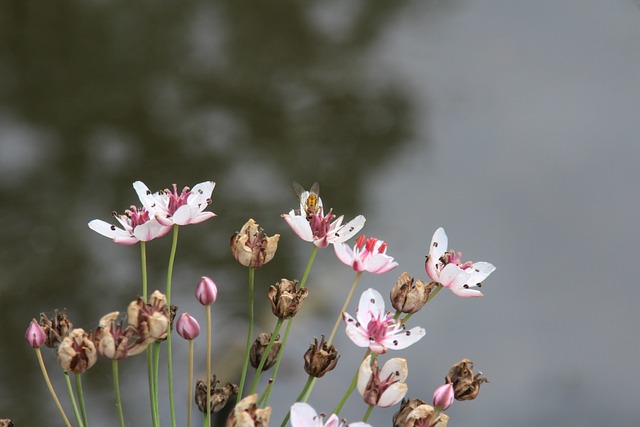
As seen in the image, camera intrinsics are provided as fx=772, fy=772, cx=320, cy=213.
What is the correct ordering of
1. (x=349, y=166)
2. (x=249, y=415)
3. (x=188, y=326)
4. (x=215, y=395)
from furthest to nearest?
(x=349, y=166) < (x=215, y=395) < (x=188, y=326) < (x=249, y=415)

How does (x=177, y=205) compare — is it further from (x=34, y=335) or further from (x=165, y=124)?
(x=165, y=124)

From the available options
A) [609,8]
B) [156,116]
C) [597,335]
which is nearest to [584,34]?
[609,8]

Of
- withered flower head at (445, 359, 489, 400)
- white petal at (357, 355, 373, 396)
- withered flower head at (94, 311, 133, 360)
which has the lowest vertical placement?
withered flower head at (94, 311, 133, 360)

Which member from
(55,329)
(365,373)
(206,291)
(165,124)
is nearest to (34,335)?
(55,329)

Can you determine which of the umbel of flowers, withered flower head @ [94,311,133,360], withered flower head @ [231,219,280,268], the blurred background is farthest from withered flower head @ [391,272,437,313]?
the blurred background

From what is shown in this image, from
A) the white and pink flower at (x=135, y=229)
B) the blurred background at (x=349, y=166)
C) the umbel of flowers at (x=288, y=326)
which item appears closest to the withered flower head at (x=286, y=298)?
the umbel of flowers at (x=288, y=326)

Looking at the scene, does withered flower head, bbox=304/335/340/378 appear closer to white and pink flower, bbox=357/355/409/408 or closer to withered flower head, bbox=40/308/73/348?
white and pink flower, bbox=357/355/409/408

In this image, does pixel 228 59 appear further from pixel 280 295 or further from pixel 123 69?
pixel 280 295
